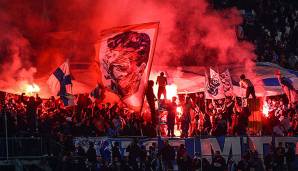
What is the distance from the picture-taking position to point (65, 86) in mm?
21266

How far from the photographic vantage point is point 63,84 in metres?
21.3

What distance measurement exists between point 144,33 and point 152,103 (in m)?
2.32

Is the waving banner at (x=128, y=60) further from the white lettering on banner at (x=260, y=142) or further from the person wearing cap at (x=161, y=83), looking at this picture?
the white lettering on banner at (x=260, y=142)

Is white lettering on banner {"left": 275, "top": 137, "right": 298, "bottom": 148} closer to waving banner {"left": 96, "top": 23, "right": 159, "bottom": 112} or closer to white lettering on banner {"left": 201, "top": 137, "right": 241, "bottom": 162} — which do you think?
white lettering on banner {"left": 201, "top": 137, "right": 241, "bottom": 162}

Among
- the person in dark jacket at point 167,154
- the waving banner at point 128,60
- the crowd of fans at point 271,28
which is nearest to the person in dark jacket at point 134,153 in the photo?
the person in dark jacket at point 167,154

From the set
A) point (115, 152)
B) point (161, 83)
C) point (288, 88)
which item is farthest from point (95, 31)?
A: point (115, 152)

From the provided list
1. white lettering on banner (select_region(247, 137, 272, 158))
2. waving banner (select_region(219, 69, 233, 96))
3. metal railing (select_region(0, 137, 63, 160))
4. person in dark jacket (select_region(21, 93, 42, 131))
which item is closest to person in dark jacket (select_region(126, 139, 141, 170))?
metal railing (select_region(0, 137, 63, 160))

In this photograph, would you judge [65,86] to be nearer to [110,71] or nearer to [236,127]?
[110,71]

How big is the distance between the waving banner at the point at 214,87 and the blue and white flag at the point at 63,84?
4.03m

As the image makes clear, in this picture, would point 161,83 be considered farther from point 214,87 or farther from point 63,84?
point 63,84

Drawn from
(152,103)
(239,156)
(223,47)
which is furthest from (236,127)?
(223,47)

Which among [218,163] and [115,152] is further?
[115,152]

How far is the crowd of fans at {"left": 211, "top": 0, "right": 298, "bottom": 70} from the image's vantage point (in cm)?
3123

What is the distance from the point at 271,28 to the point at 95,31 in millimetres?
8523
